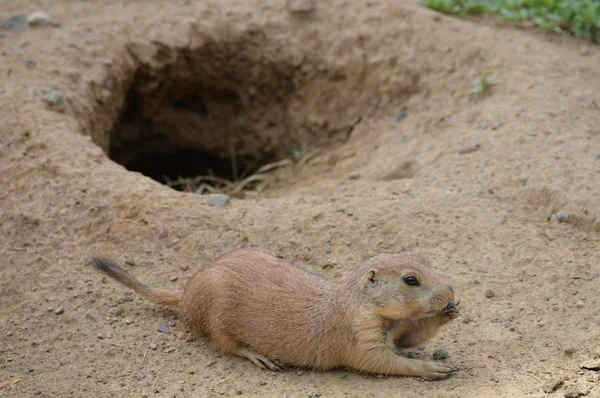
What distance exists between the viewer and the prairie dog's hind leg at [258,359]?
4145 millimetres

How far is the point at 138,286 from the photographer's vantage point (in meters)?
4.50

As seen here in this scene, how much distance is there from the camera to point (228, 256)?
4.45 meters

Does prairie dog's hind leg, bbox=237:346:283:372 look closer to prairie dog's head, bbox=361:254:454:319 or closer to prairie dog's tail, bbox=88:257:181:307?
prairie dog's tail, bbox=88:257:181:307

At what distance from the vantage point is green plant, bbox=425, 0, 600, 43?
742 centimetres

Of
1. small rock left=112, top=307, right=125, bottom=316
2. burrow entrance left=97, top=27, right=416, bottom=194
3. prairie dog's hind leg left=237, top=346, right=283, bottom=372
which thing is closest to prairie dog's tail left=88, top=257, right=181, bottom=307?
small rock left=112, top=307, right=125, bottom=316

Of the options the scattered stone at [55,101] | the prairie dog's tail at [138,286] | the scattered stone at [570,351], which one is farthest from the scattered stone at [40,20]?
the scattered stone at [570,351]

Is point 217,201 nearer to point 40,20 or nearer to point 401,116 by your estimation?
point 401,116

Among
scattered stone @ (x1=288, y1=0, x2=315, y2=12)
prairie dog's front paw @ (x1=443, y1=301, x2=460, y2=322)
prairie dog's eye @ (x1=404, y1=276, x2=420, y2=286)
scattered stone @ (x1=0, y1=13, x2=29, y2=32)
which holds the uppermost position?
scattered stone @ (x1=288, y1=0, x2=315, y2=12)

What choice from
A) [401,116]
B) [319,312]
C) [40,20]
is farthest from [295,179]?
[319,312]

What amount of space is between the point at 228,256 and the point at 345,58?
377 centimetres

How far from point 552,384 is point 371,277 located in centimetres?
105

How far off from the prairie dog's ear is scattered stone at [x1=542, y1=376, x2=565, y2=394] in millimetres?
1001

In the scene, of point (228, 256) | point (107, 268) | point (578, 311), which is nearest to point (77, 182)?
point (107, 268)

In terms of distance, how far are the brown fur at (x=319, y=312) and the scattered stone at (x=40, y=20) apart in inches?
162
